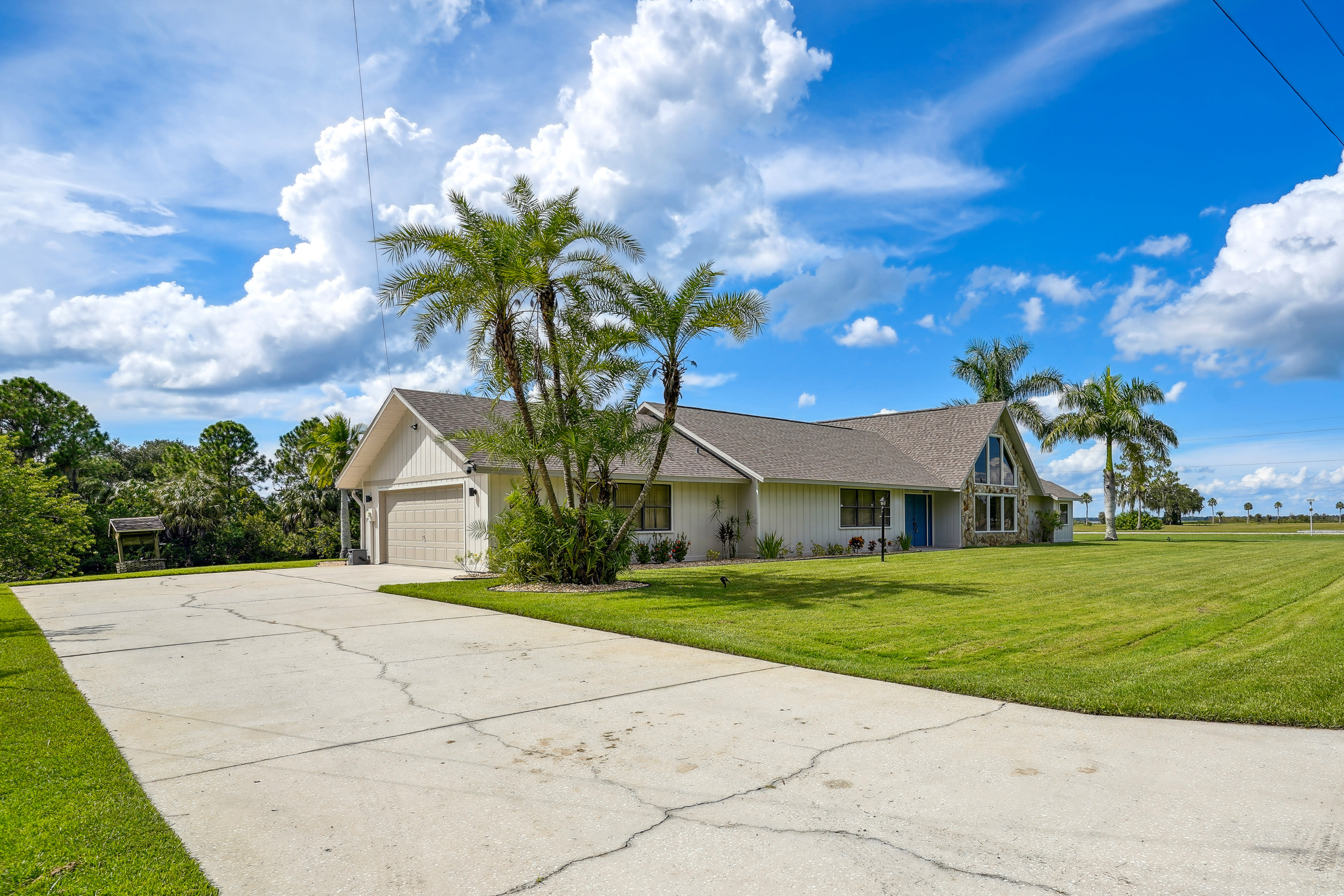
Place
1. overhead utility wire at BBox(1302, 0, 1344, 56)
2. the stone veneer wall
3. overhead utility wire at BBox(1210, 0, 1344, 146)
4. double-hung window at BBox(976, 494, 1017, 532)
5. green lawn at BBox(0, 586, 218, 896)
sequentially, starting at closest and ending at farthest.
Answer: green lawn at BBox(0, 586, 218, 896) → overhead utility wire at BBox(1210, 0, 1344, 146) → overhead utility wire at BBox(1302, 0, 1344, 56) → the stone veneer wall → double-hung window at BBox(976, 494, 1017, 532)

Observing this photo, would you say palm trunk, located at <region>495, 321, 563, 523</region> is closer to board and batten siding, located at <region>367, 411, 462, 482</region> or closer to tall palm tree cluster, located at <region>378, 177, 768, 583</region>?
tall palm tree cluster, located at <region>378, 177, 768, 583</region>

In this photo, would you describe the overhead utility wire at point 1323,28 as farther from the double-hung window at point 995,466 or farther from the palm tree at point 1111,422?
the palm tree at point 1111,422

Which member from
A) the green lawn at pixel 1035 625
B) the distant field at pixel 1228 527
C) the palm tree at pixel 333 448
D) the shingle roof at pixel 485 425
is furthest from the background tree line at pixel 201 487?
the distant field at pixel 1228 527

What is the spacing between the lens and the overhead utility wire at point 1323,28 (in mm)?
9938

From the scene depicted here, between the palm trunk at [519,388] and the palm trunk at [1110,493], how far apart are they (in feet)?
104

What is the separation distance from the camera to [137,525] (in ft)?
98.7

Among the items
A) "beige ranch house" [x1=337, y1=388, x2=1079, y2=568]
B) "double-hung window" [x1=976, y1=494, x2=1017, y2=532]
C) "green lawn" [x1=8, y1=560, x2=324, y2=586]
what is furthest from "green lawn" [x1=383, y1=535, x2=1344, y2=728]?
"double-hung window" [x1=976, y1=494, x2=1017, y2=532]

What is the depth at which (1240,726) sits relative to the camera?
5.38 metres

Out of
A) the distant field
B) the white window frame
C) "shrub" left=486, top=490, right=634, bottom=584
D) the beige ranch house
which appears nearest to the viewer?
"shrub" left=486, top=490, right=634, bottom=584

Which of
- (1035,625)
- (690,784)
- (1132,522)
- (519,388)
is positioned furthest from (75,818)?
(1132,522)

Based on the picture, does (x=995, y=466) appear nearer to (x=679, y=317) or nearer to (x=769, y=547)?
(x=769, y=547)

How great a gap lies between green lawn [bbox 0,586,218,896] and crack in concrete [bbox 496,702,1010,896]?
4.27 ft

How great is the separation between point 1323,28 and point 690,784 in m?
12.3

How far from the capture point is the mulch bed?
13.6 m
